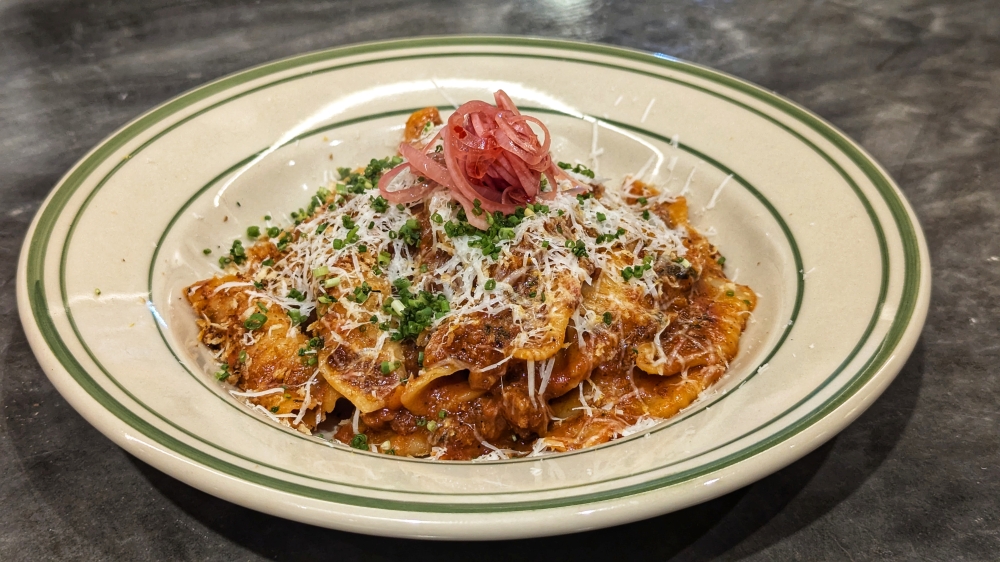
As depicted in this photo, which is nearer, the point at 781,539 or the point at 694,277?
the point at 781,539

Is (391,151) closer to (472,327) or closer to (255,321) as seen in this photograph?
(255,321)

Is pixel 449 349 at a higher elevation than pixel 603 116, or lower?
lower

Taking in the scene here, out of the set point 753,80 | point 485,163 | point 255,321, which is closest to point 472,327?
point 485,163

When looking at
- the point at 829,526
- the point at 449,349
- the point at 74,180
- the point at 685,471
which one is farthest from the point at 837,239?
the point at 74,180

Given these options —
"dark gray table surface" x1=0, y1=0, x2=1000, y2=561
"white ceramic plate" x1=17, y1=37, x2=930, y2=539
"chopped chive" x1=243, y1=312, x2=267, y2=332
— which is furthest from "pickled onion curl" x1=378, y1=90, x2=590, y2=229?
"dark gray table surface" x1=0, y1=0, x2=1000, y2=561

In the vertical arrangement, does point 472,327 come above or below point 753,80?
above

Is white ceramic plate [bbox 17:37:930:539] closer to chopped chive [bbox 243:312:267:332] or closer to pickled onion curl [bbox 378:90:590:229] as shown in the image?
chopped chive [bbox 243:312:267:332]

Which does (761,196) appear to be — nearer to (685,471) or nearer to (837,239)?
(837,239)
